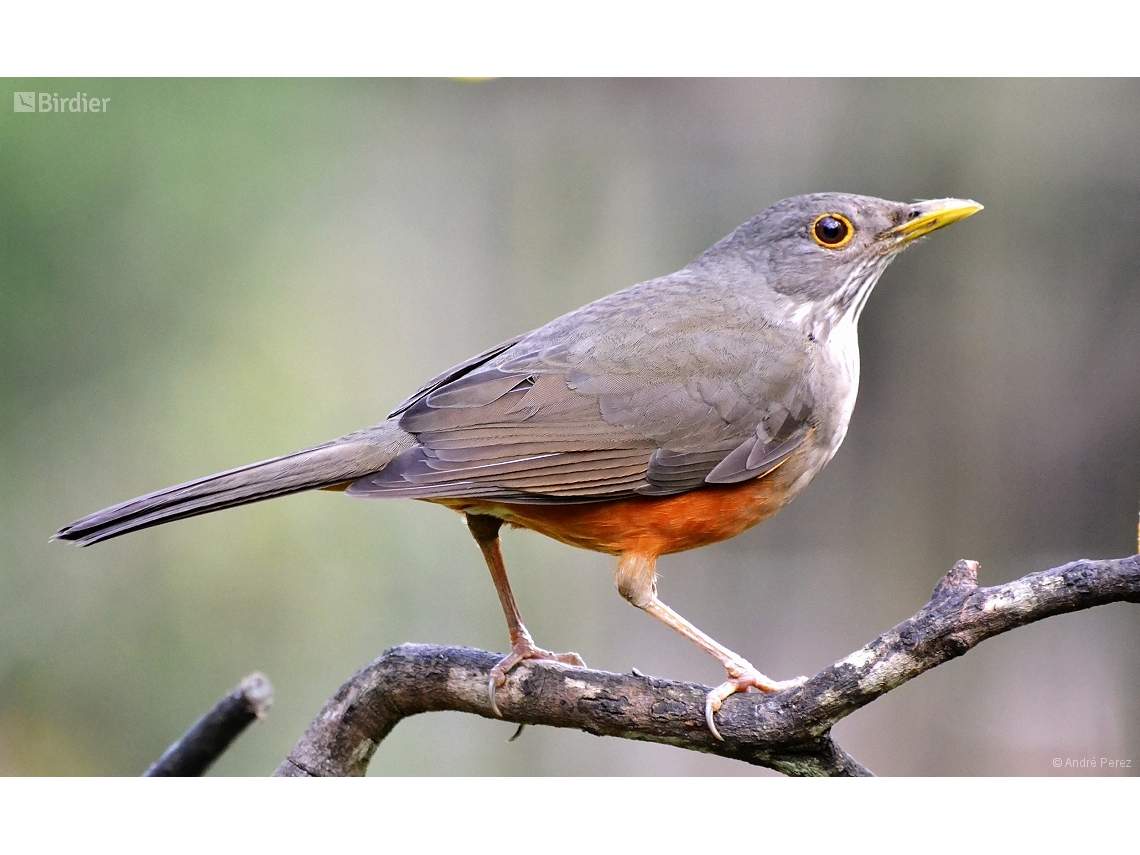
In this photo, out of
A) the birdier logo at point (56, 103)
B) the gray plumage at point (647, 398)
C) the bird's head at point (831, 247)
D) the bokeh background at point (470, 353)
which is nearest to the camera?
the gray plumage at point (647, 398)

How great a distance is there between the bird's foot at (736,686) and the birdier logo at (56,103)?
353cm

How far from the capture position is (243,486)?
339 cm

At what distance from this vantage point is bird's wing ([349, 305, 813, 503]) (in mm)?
3650

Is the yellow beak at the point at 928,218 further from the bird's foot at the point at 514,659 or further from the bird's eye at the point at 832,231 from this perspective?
the bird's foot at the point at 514,659

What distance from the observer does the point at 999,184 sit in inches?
218

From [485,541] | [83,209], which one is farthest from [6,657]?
[485,541]

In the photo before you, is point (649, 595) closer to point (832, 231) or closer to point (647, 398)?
point (647, 398)

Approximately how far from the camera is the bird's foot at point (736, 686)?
330cm

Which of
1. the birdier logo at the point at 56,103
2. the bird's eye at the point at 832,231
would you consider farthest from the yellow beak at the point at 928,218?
the birdier logo at the point at 56,103

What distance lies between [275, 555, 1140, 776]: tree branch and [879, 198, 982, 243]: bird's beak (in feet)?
5.55

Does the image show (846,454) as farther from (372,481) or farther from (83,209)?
(83,209)

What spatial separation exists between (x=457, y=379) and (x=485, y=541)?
0.64 meters

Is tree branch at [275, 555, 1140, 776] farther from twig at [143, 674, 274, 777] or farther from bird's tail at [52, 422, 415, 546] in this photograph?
bird's tail at [52, 422, 415, 546]

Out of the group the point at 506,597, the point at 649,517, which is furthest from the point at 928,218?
the point at 506,597
